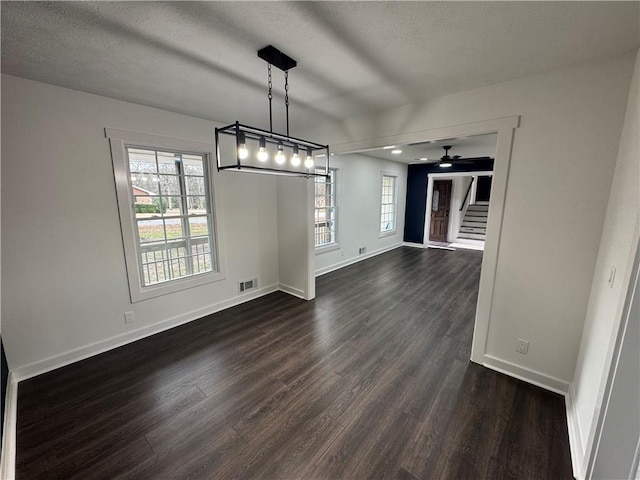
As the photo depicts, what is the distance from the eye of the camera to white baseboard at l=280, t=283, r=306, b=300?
160 inches

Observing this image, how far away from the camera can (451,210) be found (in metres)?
8.96

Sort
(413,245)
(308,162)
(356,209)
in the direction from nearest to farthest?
(308,162) < (356,209) < (413,245)

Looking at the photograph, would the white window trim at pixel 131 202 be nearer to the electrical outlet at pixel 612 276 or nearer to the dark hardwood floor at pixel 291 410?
the dark hardwood floor at pixel 291 410

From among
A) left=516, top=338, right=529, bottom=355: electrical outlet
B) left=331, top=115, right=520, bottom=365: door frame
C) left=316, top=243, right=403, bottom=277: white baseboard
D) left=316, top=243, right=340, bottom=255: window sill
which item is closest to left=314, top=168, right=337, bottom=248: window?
left=316, top=243, right=340, bottom=255: window sill

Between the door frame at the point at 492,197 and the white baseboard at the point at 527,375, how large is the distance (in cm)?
2

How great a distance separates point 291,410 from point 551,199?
257 centimetres

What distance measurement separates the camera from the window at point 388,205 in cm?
708

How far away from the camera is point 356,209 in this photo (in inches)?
234

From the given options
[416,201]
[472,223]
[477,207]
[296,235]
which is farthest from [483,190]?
[296,235]

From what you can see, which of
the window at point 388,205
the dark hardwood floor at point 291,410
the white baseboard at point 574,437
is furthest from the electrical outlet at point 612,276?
the window at point 388,205

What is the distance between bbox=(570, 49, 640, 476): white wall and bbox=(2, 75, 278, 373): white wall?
12.3 feet

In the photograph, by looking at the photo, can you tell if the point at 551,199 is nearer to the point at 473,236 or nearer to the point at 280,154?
the point at 280,154

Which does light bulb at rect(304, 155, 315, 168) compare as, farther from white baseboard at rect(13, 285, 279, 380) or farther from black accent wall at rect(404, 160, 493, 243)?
black accent wall at rect(404, 160, 493, 243)

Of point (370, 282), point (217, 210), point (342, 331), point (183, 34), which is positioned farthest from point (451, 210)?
point (183, 34)
